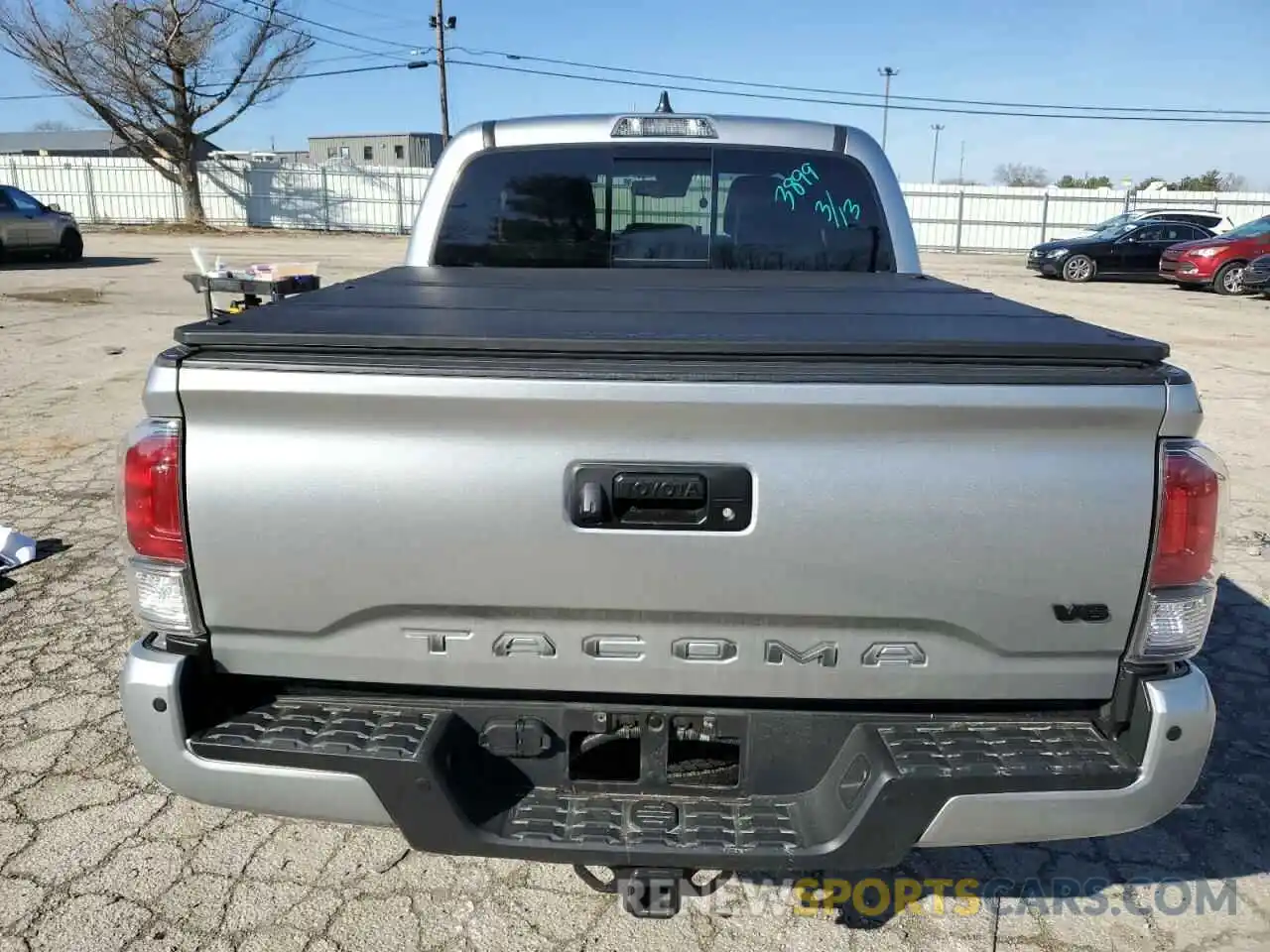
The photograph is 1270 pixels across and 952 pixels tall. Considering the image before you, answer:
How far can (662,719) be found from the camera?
6.78 feet

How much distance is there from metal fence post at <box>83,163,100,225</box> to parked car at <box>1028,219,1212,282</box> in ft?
120

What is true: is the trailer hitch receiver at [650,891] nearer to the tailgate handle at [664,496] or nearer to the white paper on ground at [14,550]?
the tailgate handle at [664,496]

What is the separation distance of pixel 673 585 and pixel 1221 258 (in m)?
23.3

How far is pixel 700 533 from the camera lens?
1908 mm

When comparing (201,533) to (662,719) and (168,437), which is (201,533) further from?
(662,719)

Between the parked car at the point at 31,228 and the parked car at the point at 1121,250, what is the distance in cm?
2344

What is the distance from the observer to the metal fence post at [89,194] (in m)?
39.2

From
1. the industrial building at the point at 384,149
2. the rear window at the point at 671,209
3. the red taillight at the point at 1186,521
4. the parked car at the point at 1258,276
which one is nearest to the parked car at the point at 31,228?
the rear window at the point at 671,209

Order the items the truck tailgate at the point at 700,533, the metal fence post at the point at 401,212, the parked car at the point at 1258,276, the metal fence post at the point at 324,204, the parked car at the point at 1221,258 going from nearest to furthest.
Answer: the truck tailgate at the point at 700,533 → the parked car at the point at 1258,276 → the parked car at the point at 1221,258 → the metal fence post at the point at 401,212 → the metal fence post at the point at 324,204

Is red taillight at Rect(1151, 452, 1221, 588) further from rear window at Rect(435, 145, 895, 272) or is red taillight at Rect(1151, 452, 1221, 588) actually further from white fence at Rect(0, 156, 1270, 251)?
white fence at Rect(0, 156, 1270, 251)

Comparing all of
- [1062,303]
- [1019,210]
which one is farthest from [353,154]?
[1062,303]

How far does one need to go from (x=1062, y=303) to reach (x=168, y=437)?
64.0ft

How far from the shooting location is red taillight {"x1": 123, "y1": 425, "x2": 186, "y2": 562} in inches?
76.6

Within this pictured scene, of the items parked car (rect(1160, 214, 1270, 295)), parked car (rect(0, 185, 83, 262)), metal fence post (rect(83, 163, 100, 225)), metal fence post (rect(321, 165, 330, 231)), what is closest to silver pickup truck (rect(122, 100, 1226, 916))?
parked car (rect(1160, 214, 1270, 295))
